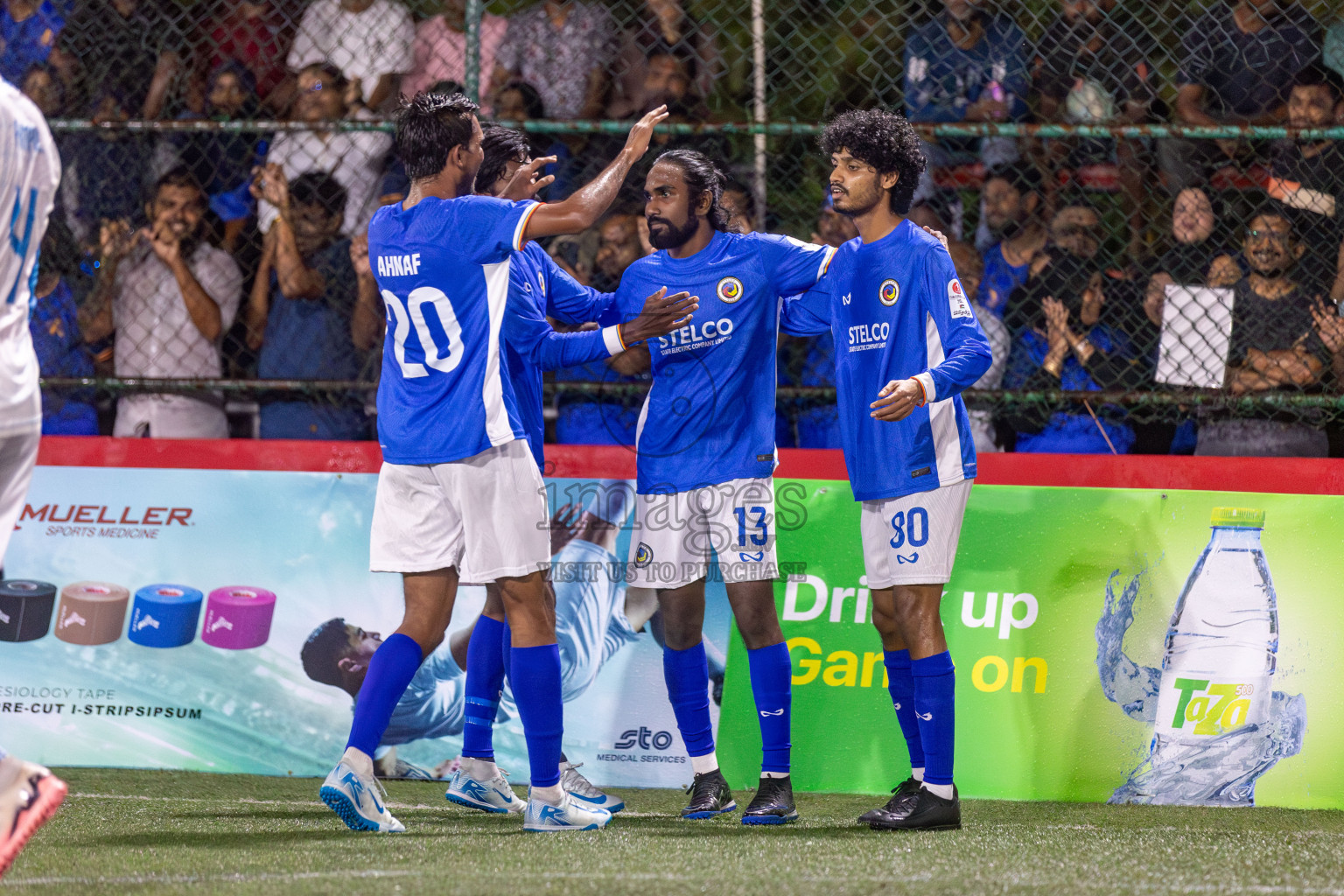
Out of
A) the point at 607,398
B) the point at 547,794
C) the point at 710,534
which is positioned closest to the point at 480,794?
the point at 547,794

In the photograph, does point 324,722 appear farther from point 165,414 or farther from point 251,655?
point 165,414

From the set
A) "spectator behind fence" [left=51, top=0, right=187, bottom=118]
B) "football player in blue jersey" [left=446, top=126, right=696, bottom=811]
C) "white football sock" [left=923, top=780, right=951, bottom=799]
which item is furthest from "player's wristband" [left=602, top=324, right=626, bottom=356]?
"spectator behind fence" [left=51, top=0, right=187, bottom=118]

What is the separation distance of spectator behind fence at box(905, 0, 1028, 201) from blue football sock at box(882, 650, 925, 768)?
2147mm

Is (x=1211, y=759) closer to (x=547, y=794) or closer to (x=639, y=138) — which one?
(x=547, y=794)

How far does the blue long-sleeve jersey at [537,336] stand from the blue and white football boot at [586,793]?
38.6 inches

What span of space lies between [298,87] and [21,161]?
10.3 ft

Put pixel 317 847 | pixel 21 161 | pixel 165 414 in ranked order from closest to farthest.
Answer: pixel 21 161 < pixel 317 847 < pixel 165 414

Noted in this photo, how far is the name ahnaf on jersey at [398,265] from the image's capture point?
3.42m

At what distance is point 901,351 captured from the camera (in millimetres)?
3639

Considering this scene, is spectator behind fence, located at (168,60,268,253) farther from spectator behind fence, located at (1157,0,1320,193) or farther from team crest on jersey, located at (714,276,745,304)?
spectator behind fence, located at (1157,0,1320,193)

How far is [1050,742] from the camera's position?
4223mm

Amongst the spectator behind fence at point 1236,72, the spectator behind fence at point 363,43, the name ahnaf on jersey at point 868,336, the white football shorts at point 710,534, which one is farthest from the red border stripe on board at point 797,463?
the spectator behind fence at point 363,43

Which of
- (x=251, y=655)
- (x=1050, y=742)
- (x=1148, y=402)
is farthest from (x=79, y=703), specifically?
(x=1148, y=402)

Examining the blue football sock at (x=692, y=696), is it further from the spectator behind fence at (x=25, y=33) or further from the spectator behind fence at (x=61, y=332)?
the spectator behind fence at (x=25, y=33)
